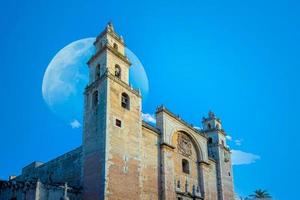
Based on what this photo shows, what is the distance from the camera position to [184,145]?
3734 cm

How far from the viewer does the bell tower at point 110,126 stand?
85.0 ft

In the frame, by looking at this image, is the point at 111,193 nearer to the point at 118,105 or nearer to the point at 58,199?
the point at 58,199

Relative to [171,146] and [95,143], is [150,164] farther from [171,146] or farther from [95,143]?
[95,143]

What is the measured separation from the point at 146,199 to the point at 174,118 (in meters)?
10.8

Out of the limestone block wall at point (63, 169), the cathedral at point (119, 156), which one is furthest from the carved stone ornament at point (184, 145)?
the limestone block wall at point (63, 169)

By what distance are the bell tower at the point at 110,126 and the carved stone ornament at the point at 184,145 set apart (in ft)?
25.0

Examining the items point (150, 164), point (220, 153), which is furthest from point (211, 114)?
point (150, 164)

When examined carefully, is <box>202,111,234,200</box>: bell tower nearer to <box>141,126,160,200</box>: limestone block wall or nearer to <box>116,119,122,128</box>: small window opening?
<box>141,126,160,200</box>: limestone block wall

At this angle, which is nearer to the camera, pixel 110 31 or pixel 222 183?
pixel 110 31

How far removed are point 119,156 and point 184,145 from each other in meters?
12.0

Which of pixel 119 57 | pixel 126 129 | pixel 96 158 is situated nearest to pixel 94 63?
pixel 119 57

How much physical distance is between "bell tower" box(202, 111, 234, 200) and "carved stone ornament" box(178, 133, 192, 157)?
6.66 meters

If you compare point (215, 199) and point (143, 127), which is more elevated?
point (143, 127)

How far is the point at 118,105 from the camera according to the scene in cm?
2947
